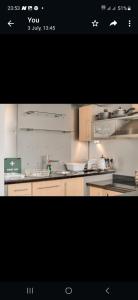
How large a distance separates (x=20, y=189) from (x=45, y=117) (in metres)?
0.98

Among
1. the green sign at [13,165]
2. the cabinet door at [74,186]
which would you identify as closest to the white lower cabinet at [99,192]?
the cabinet door at [74,186]

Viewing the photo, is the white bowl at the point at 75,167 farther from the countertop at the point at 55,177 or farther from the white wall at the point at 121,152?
the white wall at the point at 121,152

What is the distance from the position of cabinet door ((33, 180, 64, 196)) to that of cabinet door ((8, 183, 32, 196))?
0.19 ft

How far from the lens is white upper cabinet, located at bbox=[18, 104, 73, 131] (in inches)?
103

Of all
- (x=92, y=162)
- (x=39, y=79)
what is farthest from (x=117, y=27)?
(x=92, y=162)

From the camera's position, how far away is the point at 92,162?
296 cm

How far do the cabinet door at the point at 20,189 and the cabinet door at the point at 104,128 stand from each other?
962 mm

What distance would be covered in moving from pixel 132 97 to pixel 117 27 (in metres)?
0.11

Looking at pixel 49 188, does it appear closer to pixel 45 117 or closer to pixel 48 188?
pixel 48 188

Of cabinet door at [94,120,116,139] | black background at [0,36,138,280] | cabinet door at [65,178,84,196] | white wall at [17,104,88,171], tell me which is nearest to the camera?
black background at [0,36,138,280]

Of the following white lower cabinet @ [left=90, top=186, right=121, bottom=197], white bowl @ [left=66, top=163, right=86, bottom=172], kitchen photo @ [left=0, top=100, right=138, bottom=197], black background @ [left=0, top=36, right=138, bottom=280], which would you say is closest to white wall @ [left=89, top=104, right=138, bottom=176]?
kitchen photo @ [left=0, top=100, right=138, bottom=197]

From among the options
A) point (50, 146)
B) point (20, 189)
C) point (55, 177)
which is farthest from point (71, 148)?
point (20, 189)

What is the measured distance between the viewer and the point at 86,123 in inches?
111

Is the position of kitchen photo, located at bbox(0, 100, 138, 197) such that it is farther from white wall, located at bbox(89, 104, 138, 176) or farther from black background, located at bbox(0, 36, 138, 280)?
black background, located at bbox(0, 36, 138, 280)
